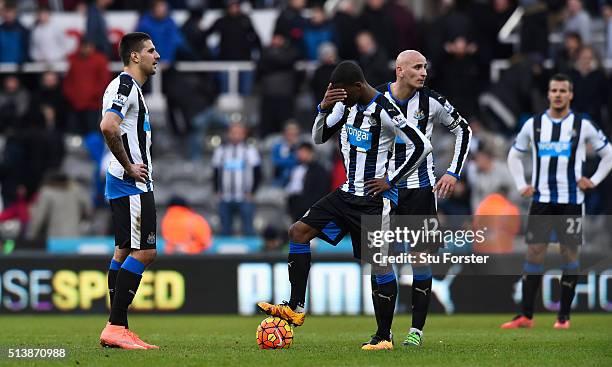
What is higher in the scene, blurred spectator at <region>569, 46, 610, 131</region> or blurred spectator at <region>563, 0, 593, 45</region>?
blurred spectator at <region>563, 0, 593, 45</region>

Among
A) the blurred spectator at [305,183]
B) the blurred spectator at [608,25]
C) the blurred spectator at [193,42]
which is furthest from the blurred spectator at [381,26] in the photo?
the blurred spectator at [608,25]

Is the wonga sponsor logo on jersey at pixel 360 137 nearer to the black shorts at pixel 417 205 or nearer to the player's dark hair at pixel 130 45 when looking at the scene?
the black shorts at pixel 417 205

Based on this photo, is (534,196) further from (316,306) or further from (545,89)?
(545,89)

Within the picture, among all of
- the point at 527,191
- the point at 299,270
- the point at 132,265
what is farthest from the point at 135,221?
the point at 527,191

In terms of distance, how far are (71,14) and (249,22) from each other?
3.77 m

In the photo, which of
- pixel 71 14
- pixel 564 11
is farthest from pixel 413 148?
pixel 71 14

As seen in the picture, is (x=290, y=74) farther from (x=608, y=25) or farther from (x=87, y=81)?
(x=608, y=25)

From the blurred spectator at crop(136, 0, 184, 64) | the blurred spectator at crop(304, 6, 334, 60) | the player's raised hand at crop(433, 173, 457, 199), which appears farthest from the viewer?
the blurred spectator at crop(304, 6, 334, 60)

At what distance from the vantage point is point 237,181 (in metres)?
18.5

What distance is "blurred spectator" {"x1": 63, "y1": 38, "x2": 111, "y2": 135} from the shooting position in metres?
19.8

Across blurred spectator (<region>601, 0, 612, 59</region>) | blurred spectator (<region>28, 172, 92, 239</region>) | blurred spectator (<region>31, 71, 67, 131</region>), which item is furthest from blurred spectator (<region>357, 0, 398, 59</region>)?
blurred spectator (<region>28, 172, 92, 239</region>)

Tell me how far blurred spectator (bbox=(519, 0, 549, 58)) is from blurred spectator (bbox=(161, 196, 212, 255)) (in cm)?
606

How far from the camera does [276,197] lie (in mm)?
19922

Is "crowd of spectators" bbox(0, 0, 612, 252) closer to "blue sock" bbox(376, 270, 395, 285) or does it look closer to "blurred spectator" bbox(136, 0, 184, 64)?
"blurred spectator" bbox(136, 0, 184, 64)
